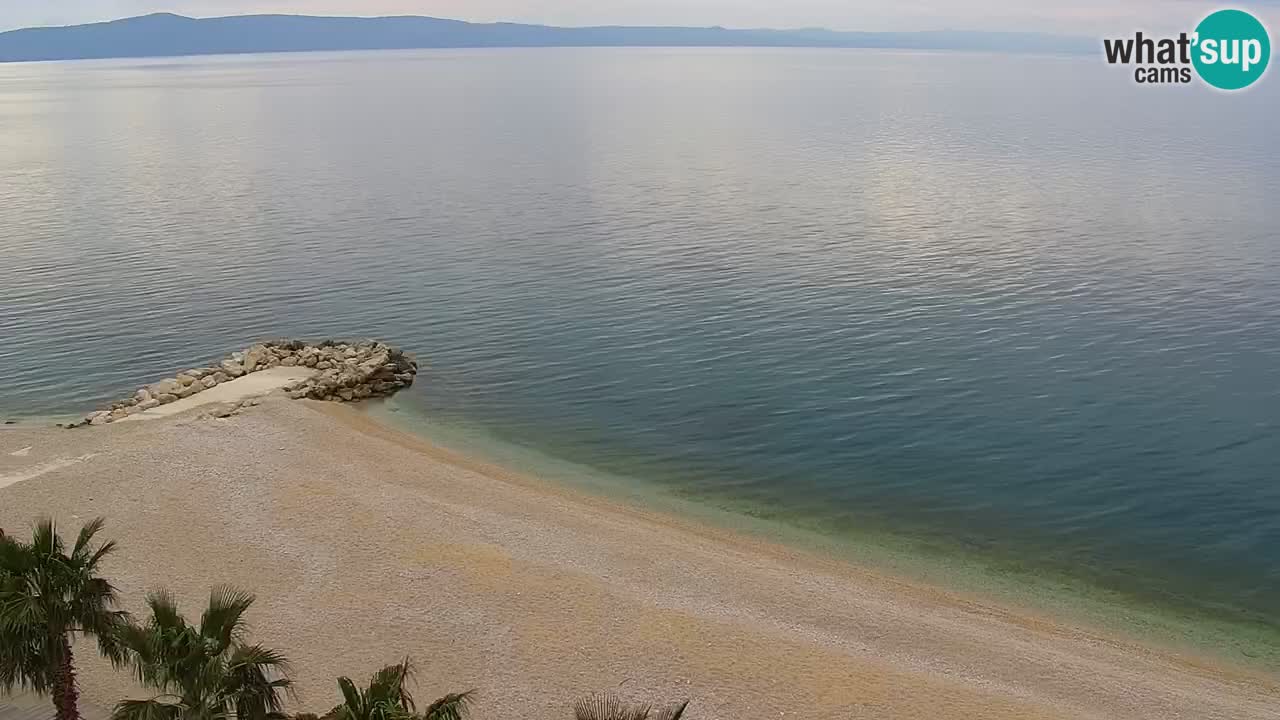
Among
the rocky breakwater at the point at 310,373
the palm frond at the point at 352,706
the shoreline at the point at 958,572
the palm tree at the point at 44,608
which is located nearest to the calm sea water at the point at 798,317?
the shoreline at the point at 958,572

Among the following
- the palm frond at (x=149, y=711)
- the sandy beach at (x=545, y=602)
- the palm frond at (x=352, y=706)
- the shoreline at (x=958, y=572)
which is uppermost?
the palm frond at (x=352, y=706)

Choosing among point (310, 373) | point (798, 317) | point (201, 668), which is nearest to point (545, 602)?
point (201, 668)

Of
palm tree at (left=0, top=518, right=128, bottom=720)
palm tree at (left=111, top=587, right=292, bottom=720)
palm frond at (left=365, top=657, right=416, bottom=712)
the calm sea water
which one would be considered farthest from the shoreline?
palm tree at (left=0, top=518, right=128, bottom=720)

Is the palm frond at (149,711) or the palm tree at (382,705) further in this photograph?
the palm frond at (149,711)

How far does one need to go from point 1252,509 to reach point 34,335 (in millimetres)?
51659

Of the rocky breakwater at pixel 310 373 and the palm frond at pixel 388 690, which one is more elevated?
the palm frond at pixel 388 690

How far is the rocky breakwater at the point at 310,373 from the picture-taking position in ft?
135

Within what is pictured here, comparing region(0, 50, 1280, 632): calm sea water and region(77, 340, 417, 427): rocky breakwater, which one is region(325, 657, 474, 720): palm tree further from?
region(77, 340, 417, 427): rocky breakwater

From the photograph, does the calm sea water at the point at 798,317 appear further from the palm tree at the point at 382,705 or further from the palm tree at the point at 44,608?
the palm tree at the point at 44,608

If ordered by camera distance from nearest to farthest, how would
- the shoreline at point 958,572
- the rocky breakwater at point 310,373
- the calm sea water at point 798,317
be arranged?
the shoreline at point 958,572 → the calm sea water at point 798,317 → the rocky breakwater at point 310,373

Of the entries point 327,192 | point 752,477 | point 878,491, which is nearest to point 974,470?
point 878,491

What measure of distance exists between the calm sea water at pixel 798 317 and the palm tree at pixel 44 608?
69.1 feet

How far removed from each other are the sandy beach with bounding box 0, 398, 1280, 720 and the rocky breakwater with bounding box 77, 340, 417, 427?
602cm

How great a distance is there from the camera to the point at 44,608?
50.1ft
